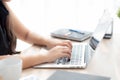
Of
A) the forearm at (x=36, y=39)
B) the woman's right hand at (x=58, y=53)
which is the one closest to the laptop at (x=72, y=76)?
the woman's right hand at (x=58, y=53)

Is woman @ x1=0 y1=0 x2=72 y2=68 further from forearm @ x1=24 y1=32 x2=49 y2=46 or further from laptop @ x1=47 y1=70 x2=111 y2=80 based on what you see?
laptop @ x1=47 y1=70 x2=111 y2=80

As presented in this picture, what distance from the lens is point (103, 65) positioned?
1212 millimetres

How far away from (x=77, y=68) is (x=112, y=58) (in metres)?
0.24

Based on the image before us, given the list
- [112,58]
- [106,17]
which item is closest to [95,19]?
[106,17]

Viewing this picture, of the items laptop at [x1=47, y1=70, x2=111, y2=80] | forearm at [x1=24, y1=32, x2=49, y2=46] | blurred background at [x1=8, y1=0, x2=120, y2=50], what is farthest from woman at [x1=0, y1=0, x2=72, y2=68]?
blurred background at [x1=8, y1=0, x2=120, y2=50]

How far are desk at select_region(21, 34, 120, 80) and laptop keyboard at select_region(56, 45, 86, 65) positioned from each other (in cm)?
6

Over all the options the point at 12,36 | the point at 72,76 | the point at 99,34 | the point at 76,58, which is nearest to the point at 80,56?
the point at 76,58

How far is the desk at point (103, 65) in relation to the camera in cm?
112

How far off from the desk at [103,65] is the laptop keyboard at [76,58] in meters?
0.06

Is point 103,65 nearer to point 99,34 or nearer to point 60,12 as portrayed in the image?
point 99,34

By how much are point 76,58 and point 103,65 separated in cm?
15

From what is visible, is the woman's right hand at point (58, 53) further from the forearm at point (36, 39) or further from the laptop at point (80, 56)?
the forearm at point (36, 39)

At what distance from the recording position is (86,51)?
1.40 metres

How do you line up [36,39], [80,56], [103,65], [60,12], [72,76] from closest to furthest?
[72,76] < [103,65] < [80,56] < [36,39] < [60,12]
